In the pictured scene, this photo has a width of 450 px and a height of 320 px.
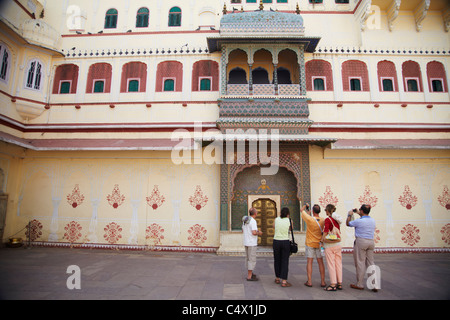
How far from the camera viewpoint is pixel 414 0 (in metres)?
10.7

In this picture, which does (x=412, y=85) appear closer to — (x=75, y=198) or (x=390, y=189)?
(x=390, y=189)

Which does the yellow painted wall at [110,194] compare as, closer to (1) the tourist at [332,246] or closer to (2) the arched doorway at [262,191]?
(2) the arched doorway at [262,191]

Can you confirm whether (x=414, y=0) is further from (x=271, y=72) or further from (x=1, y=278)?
(x=1, y=278)

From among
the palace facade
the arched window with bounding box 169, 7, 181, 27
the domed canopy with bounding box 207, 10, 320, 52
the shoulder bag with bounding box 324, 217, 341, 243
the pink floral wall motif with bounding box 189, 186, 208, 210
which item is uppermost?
the arched window with bounding box 169, 7, 181, 27

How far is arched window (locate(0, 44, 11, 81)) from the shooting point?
9748mm

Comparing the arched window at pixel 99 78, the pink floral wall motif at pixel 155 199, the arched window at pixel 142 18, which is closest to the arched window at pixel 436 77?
the pink floral wall motif at pixel 155 199

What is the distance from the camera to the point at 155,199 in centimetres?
986

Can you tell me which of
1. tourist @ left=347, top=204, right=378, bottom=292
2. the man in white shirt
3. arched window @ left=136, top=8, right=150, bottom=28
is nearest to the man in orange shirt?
tourist @ left=347, top=204, right=378, bottom=292

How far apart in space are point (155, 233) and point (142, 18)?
33.1 feet

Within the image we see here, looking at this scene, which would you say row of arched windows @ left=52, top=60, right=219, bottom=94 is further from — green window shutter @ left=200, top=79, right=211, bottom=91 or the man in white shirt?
the man in white shirt

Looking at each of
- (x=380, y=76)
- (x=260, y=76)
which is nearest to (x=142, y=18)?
(x=260, y=76)

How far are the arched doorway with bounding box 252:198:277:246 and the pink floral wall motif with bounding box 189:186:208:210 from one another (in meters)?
1.98
